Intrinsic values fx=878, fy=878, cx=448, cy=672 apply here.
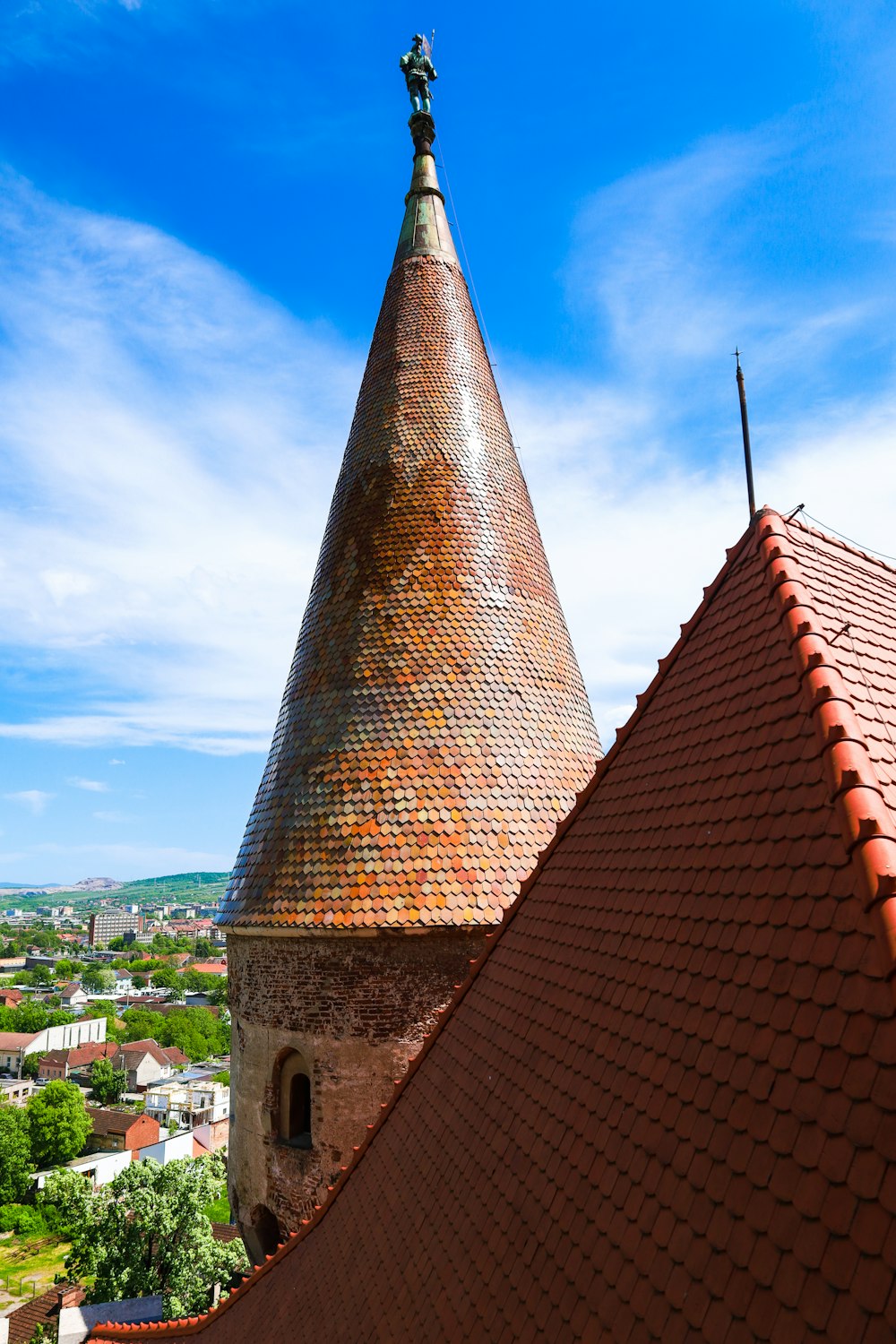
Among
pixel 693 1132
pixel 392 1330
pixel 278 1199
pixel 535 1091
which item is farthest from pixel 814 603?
pixel 278 1199

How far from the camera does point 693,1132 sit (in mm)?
3041

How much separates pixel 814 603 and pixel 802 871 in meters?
1.61

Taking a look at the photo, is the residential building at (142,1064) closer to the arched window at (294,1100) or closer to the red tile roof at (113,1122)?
the red tile roof at (113,1122)

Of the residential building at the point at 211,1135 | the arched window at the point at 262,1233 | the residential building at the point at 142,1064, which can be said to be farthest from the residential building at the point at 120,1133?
the arched window at the point at 262,1233

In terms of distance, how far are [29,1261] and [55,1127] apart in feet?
36.2

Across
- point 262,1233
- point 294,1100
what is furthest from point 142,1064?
point 294,1100

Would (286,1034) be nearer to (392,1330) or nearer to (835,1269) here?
(392,1330)

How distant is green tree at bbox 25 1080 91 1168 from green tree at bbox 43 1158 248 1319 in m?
41.5

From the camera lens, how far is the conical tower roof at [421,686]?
26.3 ft

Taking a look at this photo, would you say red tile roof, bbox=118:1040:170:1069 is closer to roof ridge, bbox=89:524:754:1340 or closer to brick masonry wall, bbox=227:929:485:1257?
brick masonry wall, bbox=227:929:485:1257

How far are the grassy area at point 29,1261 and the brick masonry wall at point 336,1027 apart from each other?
142ft

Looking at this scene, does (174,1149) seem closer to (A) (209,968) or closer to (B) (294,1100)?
(B) (294,1100)

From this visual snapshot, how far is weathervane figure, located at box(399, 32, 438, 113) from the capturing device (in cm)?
1340

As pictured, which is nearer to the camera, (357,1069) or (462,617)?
(357,1069)
